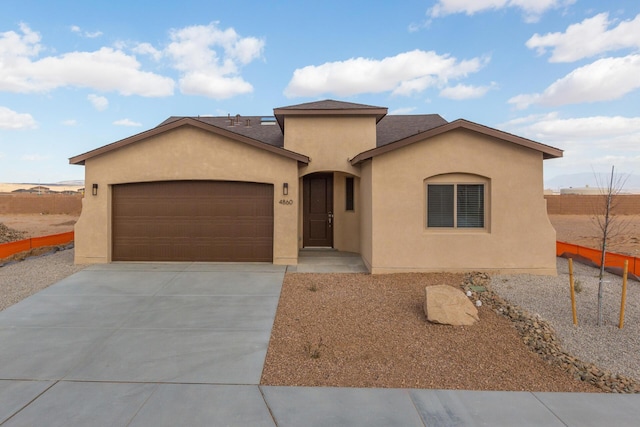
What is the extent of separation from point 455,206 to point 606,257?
4.71 m

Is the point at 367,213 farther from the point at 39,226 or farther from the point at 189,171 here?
the point at 39,226

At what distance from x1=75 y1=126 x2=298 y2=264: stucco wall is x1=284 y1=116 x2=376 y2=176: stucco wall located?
1996mm

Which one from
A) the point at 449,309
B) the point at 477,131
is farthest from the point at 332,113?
the point at 449,309

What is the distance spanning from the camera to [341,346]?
15.9ft

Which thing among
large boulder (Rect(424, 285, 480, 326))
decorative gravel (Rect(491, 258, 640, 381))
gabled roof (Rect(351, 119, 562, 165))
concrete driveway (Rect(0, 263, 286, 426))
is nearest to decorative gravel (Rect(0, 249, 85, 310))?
concrete driveway (Rect(0, 263, 286, 426))

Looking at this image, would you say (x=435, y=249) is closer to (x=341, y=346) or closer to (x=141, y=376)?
(x=341, y=346)

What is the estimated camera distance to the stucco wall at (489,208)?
8648 millimetres

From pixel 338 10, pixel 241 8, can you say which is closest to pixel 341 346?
pixel 241 8

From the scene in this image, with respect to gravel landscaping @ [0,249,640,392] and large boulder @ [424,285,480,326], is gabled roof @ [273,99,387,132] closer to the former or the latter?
gravel landscaping @ [0,249,640,392]

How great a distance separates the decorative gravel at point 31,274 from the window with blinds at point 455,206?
30.1 ft

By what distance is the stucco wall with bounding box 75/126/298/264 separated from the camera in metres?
9.71

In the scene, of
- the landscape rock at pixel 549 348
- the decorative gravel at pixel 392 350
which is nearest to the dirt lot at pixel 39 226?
the decorative gravel at pixel 392 350

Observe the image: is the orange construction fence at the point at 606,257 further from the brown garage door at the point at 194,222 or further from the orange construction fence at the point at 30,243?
the orange construction fence at the point at 30,243

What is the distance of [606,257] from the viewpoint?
9.52 metres
